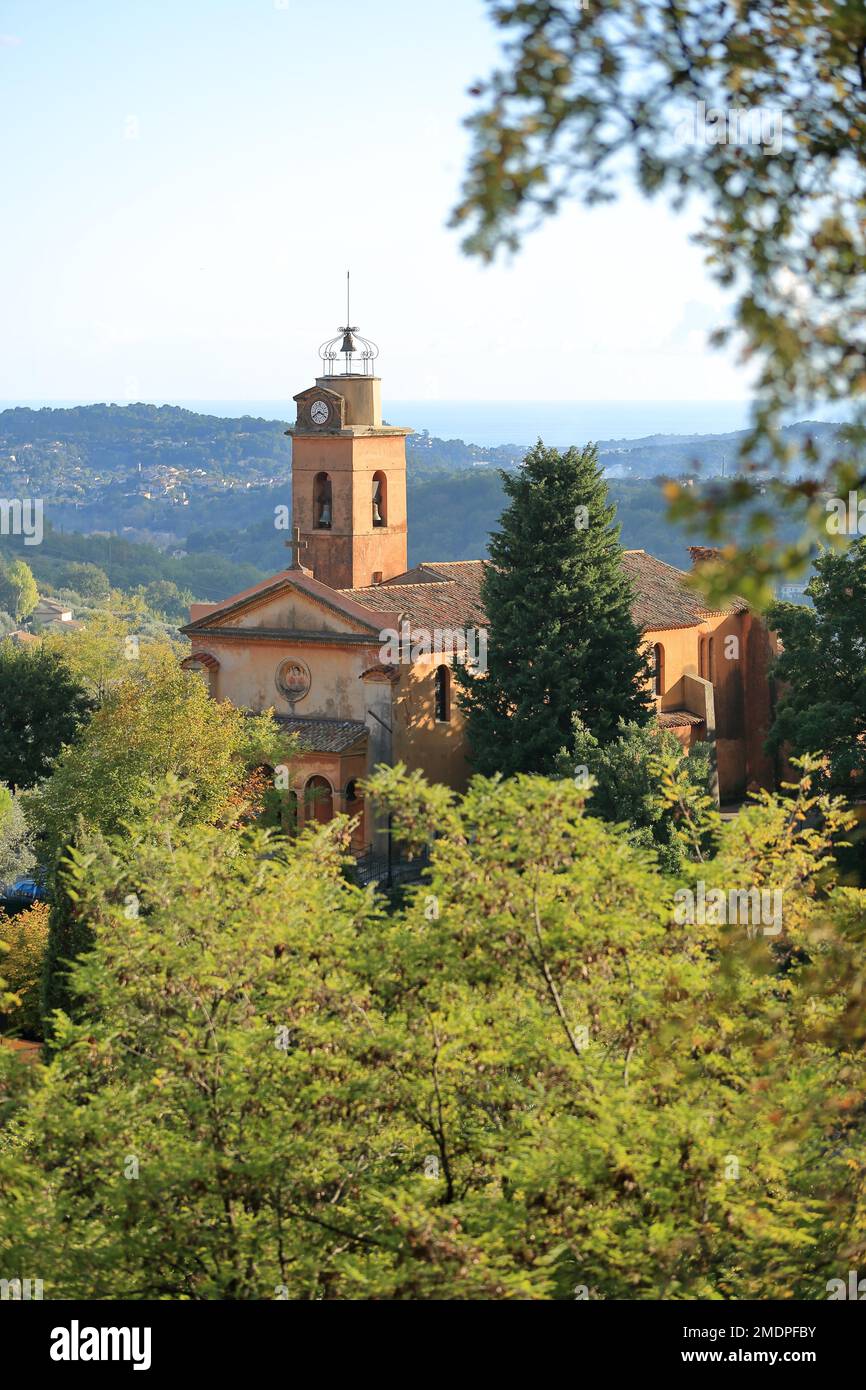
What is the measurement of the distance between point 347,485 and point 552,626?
434 inches

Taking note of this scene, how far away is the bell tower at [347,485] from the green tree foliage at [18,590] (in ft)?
365

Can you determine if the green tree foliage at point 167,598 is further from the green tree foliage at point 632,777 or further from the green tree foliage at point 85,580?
the green tree foliage at point 632,777

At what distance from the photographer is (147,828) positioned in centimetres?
2081

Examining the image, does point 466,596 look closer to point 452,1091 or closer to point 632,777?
point 632,777

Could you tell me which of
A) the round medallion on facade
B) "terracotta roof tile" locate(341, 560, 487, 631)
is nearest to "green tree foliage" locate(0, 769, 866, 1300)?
"terracotta roof tile" locate(341, 560, 487, 631)

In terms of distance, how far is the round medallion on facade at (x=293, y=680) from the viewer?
43406 millimetres

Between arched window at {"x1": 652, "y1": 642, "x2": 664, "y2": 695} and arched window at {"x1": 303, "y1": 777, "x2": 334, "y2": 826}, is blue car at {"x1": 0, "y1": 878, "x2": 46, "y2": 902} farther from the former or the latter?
arched window at {"x1": 652, "y1": 642, "x2": 664, "y2": 695}

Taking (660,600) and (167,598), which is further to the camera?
(167,598)

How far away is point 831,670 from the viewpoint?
3759 centimetres

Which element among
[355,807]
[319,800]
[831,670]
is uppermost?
[831,670]

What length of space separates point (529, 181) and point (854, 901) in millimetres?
11077

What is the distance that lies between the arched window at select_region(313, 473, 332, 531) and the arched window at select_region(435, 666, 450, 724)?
796cm

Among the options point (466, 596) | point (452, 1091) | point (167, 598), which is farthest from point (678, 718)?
point (167, 598)
